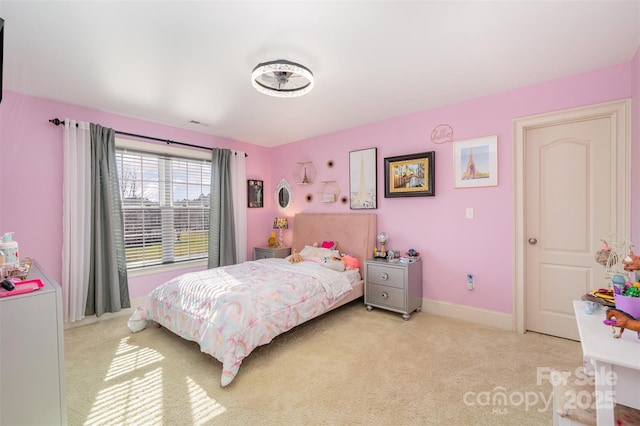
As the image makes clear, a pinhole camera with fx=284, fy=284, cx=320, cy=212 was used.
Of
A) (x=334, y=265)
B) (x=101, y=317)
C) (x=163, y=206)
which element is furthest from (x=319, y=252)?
(x=101, y=317)

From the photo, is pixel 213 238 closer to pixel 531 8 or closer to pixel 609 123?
pixel 531 8

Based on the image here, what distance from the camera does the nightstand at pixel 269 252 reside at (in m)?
4.59

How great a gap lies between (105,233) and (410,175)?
3.73 meters

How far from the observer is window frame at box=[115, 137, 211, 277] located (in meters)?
3.60

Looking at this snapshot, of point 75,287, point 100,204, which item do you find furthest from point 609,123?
point 75,287

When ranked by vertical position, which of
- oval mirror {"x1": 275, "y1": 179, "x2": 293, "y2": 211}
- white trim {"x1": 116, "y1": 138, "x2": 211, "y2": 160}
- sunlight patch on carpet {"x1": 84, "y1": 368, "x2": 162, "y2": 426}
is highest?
white trim {"x1": 116, "y1": 138, "x2": 211, "y2": 160}

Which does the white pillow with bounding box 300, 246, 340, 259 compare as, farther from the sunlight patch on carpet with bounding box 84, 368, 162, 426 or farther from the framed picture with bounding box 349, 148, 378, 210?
the sunlight patch on carpet with bounding box 84, 368, 162, 426

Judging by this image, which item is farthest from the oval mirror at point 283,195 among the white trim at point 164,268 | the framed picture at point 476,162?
the framed picture at point 476,162

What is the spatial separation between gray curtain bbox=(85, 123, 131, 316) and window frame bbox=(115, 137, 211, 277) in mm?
176

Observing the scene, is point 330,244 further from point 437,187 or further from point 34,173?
point 34,173

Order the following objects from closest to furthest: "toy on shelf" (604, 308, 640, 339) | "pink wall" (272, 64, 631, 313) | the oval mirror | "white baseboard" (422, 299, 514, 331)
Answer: "toy on shelf" (604, 308, 640, 339)
"pink wall" (272, 64, 631, 313)
"white baseboard" (422, 299, 514, 331)
the oval mirror

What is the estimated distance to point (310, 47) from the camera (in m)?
2.11

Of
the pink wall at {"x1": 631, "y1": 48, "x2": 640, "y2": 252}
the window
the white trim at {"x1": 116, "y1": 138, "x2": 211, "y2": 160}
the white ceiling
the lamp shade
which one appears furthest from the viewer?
the lamp shade

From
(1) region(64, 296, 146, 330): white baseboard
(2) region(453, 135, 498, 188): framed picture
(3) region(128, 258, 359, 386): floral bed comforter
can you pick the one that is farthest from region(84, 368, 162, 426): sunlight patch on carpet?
(2) region(453, 135, 498, 188): framed picture
